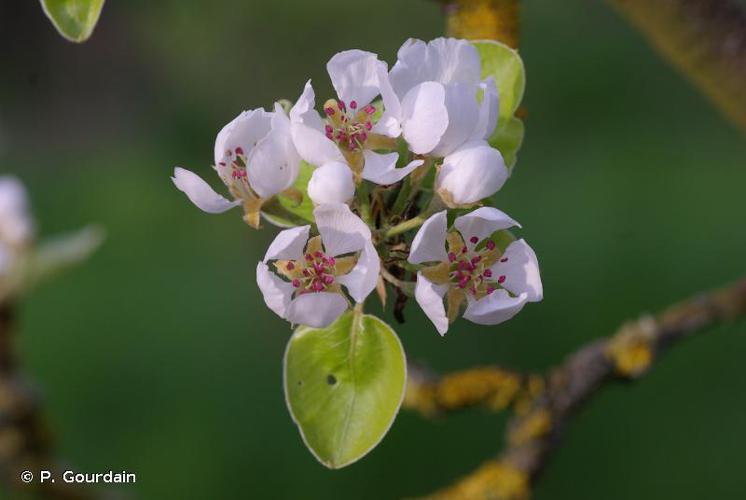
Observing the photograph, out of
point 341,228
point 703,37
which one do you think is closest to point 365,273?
point 341,228

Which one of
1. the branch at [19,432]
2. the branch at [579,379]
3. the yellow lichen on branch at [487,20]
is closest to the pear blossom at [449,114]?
the yellow lichen on branch at [487,20]

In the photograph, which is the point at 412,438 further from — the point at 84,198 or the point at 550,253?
the point at 84,198

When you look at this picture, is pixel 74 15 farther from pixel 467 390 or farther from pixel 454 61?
pixel 467 390

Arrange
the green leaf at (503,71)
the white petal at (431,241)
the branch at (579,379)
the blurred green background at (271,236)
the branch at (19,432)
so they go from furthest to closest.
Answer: the blurred green background at (271,236)
the branch at (19,432)
the branch at (579,379)
the green leaf at (503,71)
the white petal at (431,241)

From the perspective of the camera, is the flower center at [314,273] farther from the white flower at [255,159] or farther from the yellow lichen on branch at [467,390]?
the yellow lichen on branch at [467,390]

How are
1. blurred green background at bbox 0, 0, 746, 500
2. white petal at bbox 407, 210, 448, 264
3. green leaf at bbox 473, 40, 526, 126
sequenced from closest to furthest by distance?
white petal at bbox 407, 210, 448, 264 < green leaf at bbox 473, 40, 526, 126 < blurred green background at bbox 0, 0, 746, 500

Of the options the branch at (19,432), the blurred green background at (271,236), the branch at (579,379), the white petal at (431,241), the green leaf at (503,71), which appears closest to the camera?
the white petal at (431,241)

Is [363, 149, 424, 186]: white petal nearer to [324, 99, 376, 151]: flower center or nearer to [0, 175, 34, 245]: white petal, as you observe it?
[324, 99, 376, 151]: flower center

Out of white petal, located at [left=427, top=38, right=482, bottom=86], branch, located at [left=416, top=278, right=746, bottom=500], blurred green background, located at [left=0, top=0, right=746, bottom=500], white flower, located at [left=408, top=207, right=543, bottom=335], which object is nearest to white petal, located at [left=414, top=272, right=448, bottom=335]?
white flower, located at [left=408, top=207, right=543, bottom=335]
